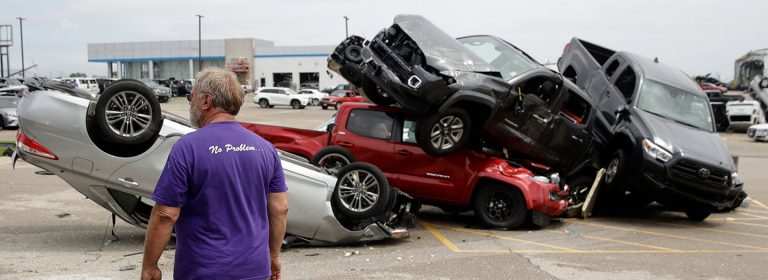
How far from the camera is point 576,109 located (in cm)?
1103

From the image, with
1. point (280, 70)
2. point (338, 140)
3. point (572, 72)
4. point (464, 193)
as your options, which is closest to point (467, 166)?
point (464, 193)

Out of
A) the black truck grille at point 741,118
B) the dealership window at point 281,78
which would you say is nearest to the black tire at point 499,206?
the black truck grille at point 741,118

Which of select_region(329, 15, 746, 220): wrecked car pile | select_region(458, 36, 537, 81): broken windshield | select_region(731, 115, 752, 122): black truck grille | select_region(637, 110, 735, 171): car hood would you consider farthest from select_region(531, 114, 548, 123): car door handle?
select_region(731, 115, 752, 122): black truck grille

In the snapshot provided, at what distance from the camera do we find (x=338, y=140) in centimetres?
966

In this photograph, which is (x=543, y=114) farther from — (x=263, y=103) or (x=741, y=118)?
(x=263, y=103)

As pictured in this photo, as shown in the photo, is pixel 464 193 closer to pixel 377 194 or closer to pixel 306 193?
pixel 377 194

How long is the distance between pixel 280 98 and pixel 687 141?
3521 cm

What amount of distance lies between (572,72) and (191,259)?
12478 mm

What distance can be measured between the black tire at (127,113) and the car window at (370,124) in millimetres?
3330

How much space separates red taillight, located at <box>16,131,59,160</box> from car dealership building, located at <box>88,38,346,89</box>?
61.8 meters

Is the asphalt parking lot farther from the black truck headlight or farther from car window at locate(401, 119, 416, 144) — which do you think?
car window at locate(401, 119, 416, 144)

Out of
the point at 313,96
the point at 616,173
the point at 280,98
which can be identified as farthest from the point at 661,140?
the point at 313,96

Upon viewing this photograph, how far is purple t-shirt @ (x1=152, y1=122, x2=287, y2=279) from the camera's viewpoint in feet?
9.39

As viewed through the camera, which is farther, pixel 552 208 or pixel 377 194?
pixel 552 208
